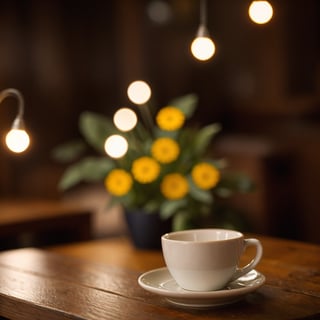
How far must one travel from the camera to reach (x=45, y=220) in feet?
8.98

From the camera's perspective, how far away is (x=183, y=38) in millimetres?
5164

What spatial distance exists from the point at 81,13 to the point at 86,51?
10.7 inches

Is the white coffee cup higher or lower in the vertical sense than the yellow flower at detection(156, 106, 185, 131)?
lower

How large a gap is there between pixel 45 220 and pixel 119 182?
83 centimetres

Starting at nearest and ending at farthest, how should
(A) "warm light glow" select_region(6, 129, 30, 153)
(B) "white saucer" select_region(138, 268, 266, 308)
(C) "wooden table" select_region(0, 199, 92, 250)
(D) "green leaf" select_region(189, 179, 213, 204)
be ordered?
(B) "white saucer" select_region(138, 268, 266, 308) < (A) "warm light glow" select_region(6, 129, 30, 153) < (D) "green leaf" select_region(189, 179, 213, 204) < (C) "wooden table" select_region(0, 199, 92, 250)

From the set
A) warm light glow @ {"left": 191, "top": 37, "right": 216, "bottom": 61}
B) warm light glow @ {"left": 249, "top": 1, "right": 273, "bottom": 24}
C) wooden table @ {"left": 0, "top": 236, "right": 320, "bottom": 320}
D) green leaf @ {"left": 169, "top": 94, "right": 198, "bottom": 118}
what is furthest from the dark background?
warm light glow @ {"left": 249, "top": 1, "right": 273, "bottom": 24}

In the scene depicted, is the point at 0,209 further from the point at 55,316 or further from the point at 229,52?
the point at 229,52

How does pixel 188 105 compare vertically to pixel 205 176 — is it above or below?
above

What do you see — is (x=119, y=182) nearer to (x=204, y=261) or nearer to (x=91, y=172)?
(x=91, y=172)

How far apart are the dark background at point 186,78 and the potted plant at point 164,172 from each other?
2224mm

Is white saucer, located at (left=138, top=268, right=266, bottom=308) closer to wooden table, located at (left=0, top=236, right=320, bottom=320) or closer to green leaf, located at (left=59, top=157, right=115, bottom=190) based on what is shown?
wooden table, located at (left=0, top=236, right=320, bottom=320)

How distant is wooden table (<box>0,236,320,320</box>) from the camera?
1.26 m

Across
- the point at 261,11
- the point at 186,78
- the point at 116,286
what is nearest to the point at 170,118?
the point at 261,11

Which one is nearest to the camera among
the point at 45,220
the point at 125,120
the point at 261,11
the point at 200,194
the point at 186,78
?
the point at 261,11
